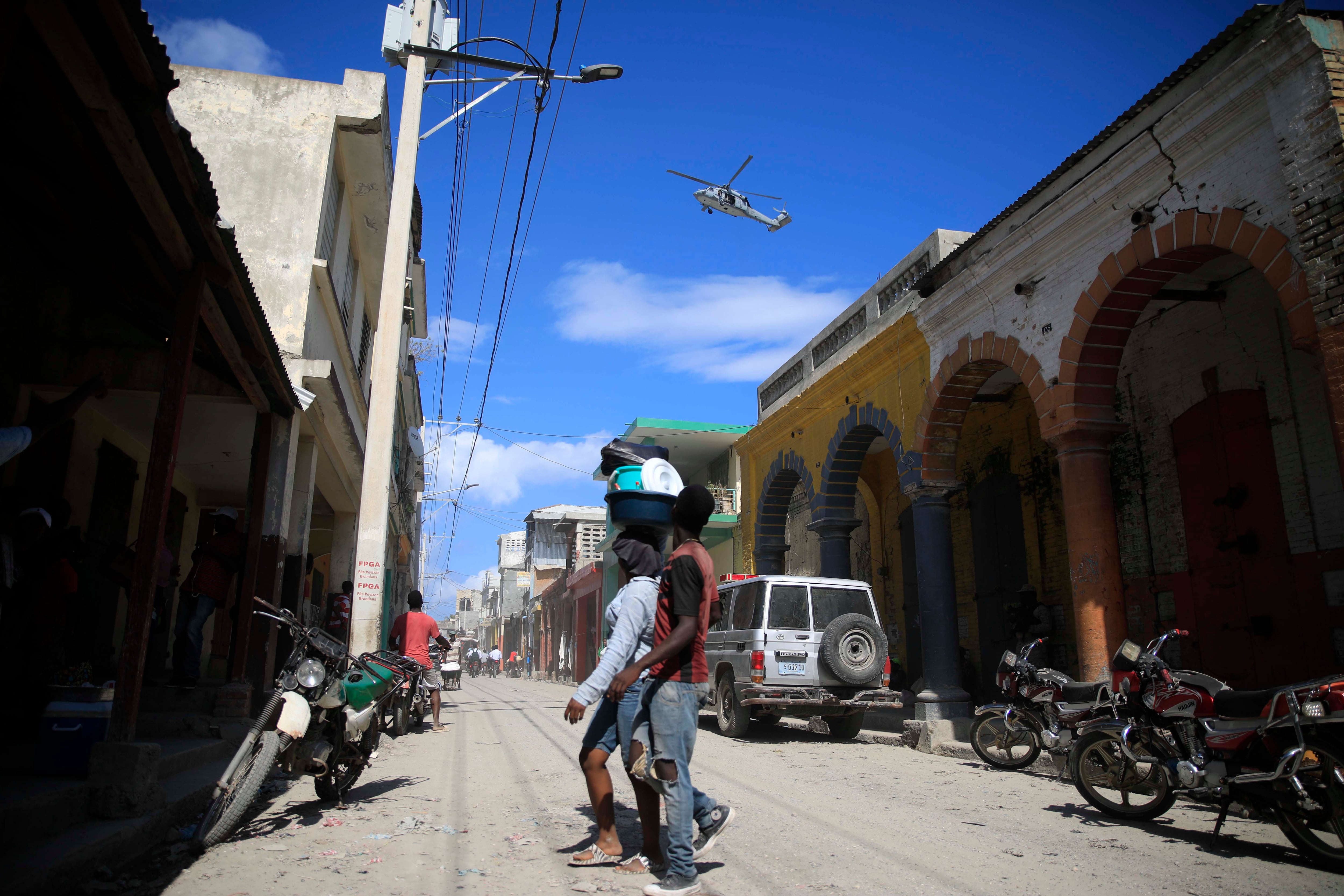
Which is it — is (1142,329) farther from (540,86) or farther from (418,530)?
(418,530)

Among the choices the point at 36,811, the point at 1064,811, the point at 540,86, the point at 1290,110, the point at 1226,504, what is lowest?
the point at 1064,811

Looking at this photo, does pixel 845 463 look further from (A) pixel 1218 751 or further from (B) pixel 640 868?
(B) pixel 640 868

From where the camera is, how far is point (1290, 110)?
6.62m

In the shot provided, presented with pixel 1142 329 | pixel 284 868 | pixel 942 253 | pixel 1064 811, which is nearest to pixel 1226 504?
pixel 1142 329

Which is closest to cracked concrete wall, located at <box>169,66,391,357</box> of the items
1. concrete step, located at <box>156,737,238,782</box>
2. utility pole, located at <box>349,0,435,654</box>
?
utility pole, located at <box>349,0,435,654</box>

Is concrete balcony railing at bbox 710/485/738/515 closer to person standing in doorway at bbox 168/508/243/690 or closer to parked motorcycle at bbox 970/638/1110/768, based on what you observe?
parked motorcycle at bbox 970/638/1110/768

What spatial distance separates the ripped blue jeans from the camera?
3.44m

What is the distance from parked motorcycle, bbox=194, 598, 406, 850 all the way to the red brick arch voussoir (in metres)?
8.11

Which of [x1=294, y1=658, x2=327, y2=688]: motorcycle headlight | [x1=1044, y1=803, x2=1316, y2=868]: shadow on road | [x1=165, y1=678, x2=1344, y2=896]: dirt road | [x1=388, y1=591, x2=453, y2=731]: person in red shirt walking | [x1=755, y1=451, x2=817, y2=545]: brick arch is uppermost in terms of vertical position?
[x1=755, y1=451, x2=817, y2=545]: brick arch

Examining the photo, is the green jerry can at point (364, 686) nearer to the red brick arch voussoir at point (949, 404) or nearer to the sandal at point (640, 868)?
the sandal at point (640, 868)

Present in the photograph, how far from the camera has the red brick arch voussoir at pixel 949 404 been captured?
438 inches

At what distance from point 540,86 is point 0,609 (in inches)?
Answer: 334

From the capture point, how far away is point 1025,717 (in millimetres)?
7996

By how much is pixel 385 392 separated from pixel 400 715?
422 cm
